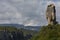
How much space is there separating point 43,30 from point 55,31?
342 centimetres

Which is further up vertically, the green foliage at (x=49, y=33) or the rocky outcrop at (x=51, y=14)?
the rocky outcrop at (x=51, y=14)

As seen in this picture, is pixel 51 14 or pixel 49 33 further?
pixel 51 14

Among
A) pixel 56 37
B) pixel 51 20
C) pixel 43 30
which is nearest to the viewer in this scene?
pixel 56 37

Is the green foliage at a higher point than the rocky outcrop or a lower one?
lower

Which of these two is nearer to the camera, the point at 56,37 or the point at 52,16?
the point at 56,37

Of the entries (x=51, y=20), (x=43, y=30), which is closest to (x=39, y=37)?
(x=43, y=30)

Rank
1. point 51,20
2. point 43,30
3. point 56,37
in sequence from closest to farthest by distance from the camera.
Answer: point 56,37 → point 43,30 → point 51,20

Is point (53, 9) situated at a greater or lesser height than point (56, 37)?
greater

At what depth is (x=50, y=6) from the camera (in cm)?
8838

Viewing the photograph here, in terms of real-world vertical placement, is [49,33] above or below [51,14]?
below

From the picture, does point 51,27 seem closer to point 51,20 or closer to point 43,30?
point 43,30

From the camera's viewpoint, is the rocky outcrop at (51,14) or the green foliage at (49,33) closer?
the green foliage at (49,33)

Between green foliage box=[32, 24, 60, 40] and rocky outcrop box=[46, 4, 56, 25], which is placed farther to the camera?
rocky outcrop box=[46, 4, 56, 25]

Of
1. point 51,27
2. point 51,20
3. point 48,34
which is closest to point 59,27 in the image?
point 51,27
